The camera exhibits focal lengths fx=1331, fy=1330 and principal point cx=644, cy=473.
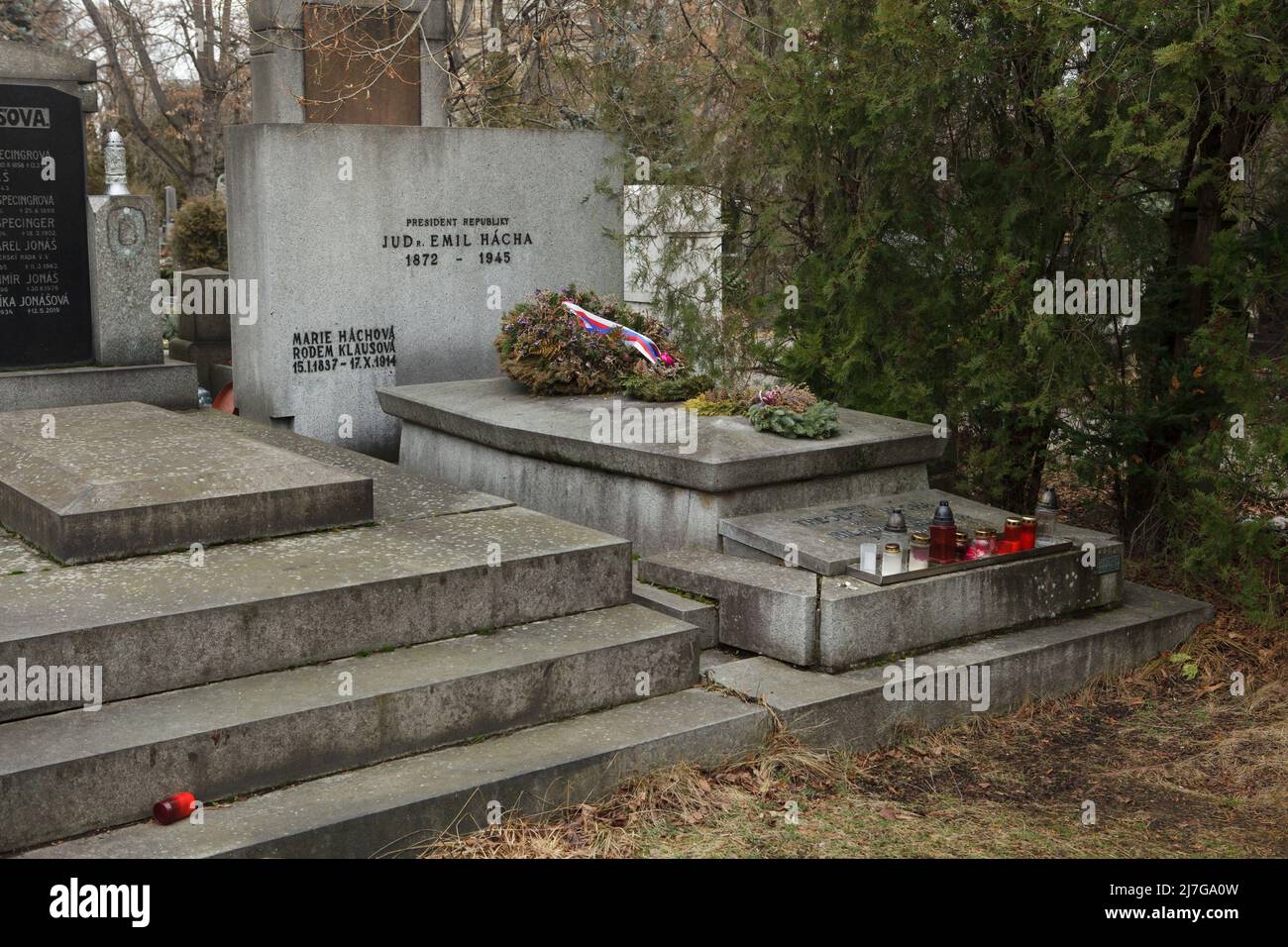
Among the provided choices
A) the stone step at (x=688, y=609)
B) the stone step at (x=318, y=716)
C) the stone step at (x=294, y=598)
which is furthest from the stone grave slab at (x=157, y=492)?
the stone step at (x=688, y=609)

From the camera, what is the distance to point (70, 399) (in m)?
8.21

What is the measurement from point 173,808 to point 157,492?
1779 mm

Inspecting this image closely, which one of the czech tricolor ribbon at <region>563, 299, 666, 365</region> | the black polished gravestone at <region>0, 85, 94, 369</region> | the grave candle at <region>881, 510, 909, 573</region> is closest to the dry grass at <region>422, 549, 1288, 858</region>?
the grave candle at <region>881, 510, 909, 573</region>

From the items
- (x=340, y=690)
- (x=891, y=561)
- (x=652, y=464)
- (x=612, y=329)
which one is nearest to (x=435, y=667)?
(x=340, y=690)

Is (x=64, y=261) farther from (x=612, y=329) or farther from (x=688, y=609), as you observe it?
(x=688, y=609)

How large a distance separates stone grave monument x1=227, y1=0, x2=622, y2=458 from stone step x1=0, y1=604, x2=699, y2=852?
3697 mm

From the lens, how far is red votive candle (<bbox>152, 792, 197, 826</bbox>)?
4.25 m

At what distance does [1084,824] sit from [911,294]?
390 centimetres

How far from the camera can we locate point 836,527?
21.4 feet

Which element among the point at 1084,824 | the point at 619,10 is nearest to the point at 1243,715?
the point at 1084,824

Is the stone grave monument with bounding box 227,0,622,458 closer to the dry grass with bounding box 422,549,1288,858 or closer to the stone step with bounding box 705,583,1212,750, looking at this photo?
the stone step with bounding box 705,583,1212,750

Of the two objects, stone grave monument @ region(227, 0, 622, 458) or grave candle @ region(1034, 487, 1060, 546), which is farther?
stone grave monument @ region(227, 0, 622, 458)

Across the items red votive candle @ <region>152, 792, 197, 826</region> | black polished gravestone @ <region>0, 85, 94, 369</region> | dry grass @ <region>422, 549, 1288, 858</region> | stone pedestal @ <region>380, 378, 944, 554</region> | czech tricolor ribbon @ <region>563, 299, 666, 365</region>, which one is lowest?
dry grass @ <region>422, 549, 1288, 858</region>

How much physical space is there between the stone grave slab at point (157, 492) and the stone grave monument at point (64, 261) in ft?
4.94
